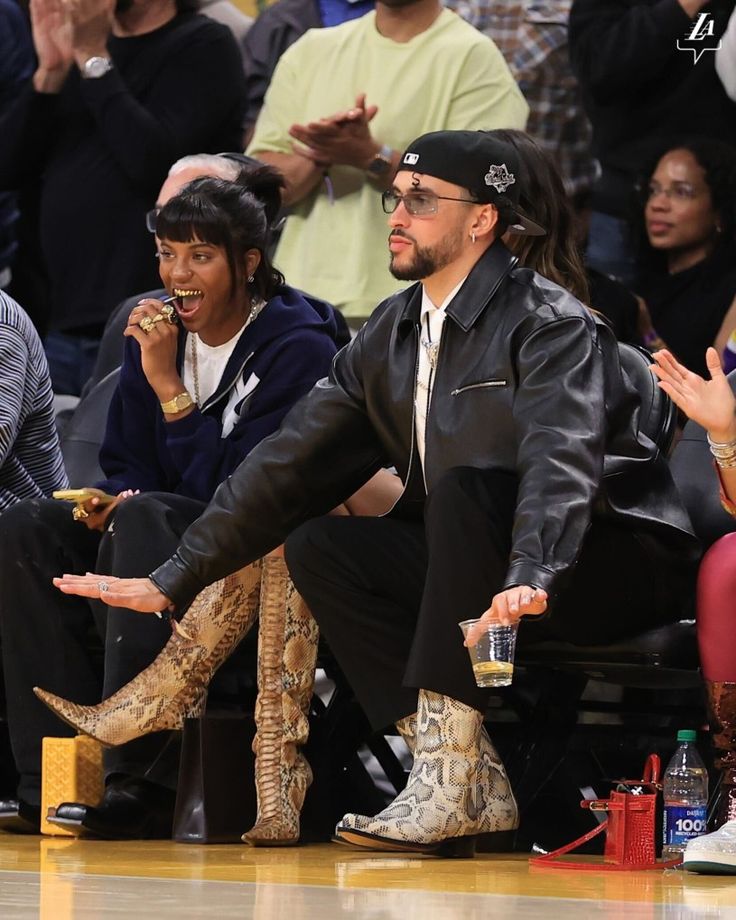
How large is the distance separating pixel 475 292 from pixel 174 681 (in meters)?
1.11

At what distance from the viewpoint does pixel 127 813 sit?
4.16 m

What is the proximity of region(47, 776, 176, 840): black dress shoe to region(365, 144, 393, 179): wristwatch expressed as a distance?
2.30 meters

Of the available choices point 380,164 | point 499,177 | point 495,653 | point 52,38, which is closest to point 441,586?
point 495,653

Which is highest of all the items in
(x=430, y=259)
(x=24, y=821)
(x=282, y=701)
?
(x=430, y=259)

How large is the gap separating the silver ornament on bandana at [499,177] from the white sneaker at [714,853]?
4.87 feet

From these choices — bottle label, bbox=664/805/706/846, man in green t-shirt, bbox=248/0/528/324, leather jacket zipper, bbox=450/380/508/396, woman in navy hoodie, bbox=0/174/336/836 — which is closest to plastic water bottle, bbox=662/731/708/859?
bottle label, bbox=664/805/706/846

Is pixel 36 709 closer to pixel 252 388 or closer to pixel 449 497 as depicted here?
pixel 252 388

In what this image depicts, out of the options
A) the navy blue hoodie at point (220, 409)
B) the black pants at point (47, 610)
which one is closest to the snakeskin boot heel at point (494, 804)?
the black pants at point (47, 610)

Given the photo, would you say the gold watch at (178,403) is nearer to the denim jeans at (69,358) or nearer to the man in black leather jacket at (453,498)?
the man in black leather jacket at (453,498)

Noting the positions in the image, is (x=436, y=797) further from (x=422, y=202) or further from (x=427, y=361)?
(x=422, y=202)

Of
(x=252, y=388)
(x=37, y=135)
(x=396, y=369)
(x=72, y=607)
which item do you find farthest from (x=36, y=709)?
(x=37, y=135)

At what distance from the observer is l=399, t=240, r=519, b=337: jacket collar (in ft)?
12.7

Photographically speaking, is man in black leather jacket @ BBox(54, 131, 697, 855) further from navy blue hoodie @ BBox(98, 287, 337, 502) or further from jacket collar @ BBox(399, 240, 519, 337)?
navy blue hoodie @ BBox(98, 287, 337, 502)

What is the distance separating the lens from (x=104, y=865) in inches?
134
